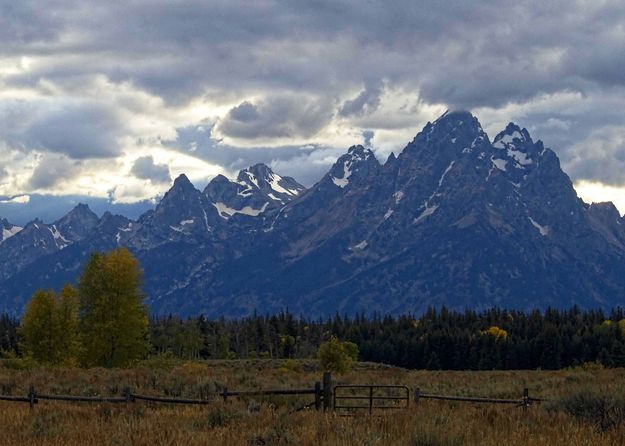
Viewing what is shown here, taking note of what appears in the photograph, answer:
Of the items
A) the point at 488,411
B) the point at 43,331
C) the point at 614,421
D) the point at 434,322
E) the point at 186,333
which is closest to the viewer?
the point at 614,421

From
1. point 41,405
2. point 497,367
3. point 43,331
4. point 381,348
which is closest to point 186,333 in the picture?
point 381,348

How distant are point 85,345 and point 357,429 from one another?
149ft

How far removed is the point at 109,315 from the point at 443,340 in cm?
8878

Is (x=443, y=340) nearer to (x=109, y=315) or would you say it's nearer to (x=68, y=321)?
(x=68, y=321)

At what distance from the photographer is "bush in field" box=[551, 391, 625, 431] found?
1639cm

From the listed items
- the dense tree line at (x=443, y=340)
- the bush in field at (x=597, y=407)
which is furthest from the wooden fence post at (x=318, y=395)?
the dense tree line at (x=443, y=340)

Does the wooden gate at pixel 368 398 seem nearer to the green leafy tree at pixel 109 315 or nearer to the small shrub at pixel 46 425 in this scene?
the small shrub at pixel 46 425

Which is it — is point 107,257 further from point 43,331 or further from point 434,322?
point 434,322

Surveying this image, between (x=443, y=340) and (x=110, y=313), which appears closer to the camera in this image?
(x=110, y=313)

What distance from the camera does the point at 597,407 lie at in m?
17.6

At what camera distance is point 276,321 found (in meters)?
177

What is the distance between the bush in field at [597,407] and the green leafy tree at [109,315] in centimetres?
4273

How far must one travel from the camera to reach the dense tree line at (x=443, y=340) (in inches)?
4911

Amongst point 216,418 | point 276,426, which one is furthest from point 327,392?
point 276,426
